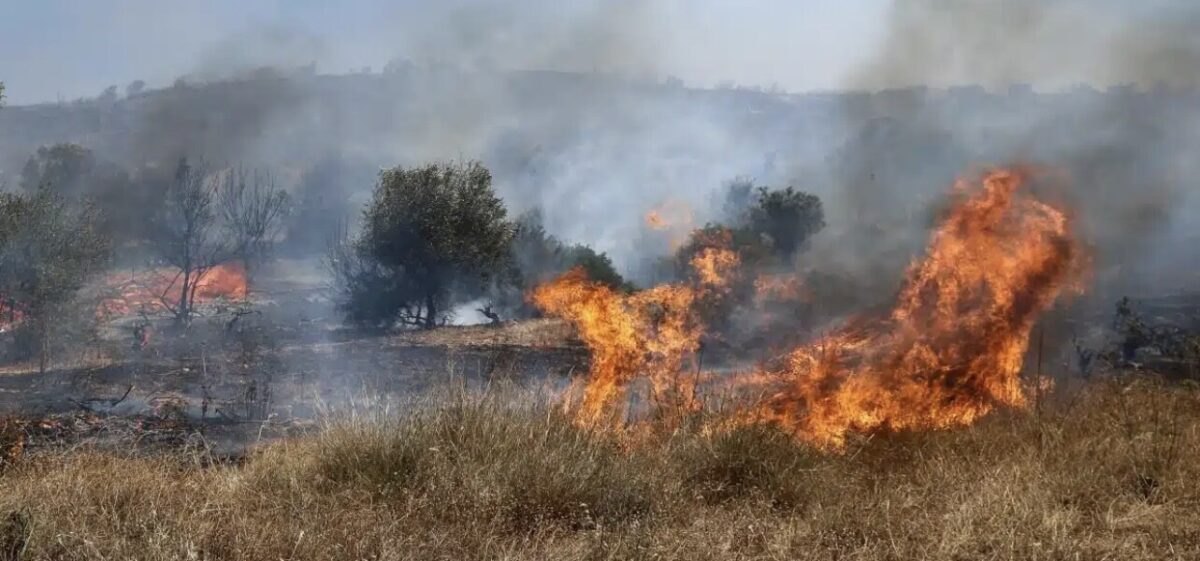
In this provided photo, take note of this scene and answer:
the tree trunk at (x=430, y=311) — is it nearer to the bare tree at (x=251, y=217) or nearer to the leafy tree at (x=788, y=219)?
the bare tree at (x=251, y=217)

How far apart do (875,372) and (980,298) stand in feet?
6.29

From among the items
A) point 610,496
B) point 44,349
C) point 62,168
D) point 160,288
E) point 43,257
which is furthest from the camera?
point 62,168

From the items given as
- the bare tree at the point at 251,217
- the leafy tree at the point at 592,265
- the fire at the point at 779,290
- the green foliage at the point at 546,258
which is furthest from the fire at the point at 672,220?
the bare tree at the point at 251,217

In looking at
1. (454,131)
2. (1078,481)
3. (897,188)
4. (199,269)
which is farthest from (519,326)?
(454,131)

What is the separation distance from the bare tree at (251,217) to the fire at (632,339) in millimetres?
10281

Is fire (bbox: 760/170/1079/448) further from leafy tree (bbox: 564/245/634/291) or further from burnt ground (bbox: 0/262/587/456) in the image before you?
leafy tree (bbox: 564/245/634/291)

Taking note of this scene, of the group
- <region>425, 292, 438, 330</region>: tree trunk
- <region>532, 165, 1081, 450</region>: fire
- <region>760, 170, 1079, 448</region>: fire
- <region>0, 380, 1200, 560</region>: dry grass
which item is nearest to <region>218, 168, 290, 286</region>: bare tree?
<region>425, 292, 438, 330</region>: tree trunk

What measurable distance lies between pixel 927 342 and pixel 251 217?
18.2 meters

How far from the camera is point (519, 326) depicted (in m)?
20.0

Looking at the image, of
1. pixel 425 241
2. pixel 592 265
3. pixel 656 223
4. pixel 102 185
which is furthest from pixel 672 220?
pixel 102 185

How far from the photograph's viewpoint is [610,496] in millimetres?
5801

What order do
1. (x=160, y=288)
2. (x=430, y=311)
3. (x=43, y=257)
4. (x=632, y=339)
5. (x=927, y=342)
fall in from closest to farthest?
1. (x=927, y=342)
2. (x=632, y=339)
3. (x=43, y=257)
4. (x=430, y=311)
5. (x=160, y=288)

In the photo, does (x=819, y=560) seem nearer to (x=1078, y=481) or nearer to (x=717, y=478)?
(x=717, y=478)

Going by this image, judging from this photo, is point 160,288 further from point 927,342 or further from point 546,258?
point 927,342
